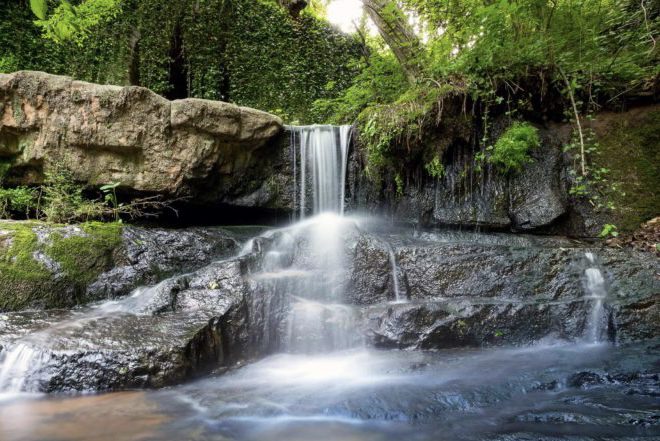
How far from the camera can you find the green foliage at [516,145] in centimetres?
603

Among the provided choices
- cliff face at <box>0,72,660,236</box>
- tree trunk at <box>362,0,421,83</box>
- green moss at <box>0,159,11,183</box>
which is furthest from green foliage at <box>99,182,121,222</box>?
tree trunk at <box>362,0,421,83</box>

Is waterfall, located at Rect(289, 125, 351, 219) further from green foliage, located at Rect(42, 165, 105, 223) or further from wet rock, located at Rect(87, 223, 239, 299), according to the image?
green foliage, located at Rect(42, 165, 105, 223)

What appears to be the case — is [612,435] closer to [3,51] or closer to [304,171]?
[304,171]

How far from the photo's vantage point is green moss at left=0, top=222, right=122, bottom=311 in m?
4.43

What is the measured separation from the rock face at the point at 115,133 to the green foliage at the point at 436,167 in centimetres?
283

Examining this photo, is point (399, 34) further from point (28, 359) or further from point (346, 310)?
point (28, 359)

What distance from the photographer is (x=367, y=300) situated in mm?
4797

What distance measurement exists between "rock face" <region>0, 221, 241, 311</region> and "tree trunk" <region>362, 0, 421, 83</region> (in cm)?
516

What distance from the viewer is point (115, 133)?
6168 mm

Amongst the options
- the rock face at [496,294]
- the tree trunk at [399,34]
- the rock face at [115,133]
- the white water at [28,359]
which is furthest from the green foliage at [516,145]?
the white water at [28,359]

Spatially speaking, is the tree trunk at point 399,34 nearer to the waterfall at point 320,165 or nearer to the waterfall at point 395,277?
the waterfall at point 320,165

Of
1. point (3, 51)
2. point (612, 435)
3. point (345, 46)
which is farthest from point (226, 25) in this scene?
point (612, 435)

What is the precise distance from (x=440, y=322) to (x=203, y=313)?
2401 mm

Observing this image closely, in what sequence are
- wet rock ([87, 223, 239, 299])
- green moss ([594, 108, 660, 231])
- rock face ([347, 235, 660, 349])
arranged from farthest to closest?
green moss ([594, 108, 660, 231]) → wet rock ([87, 223, 239, 299]) → rock face ([347, 235, 660, 349])
